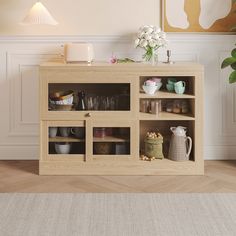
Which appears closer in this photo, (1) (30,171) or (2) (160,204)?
(2) (160,204)

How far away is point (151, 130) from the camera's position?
4.27 m

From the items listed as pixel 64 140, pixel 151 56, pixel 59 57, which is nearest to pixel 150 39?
pixel 151 56

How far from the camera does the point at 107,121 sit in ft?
12.7

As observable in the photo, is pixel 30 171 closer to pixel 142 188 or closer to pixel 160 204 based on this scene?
pixel 142 188

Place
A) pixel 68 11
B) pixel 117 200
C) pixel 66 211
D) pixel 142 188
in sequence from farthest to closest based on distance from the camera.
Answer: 1. pixel 68 11
2. pixel 142 188
3. pixel 117 200
4. pixel 66 211

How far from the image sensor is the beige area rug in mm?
2691

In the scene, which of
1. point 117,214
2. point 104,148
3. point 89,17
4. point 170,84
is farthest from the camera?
point 89,17

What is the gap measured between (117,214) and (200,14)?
80.8 inches

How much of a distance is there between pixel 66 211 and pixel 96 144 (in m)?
1.02

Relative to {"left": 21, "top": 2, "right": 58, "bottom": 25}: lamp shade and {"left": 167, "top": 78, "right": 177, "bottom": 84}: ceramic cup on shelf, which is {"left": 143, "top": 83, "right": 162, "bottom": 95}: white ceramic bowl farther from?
{"left": 21, "top": 2, "right": 58, "bottom": 25}: lamp shade

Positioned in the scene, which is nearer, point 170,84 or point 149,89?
point 149,89

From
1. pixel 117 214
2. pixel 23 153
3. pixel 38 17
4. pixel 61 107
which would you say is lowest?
pixel 117 214

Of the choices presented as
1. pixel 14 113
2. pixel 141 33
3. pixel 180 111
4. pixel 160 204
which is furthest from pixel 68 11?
pixel 160 204

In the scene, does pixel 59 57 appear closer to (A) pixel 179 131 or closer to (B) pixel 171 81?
(B) pixel 171 81
